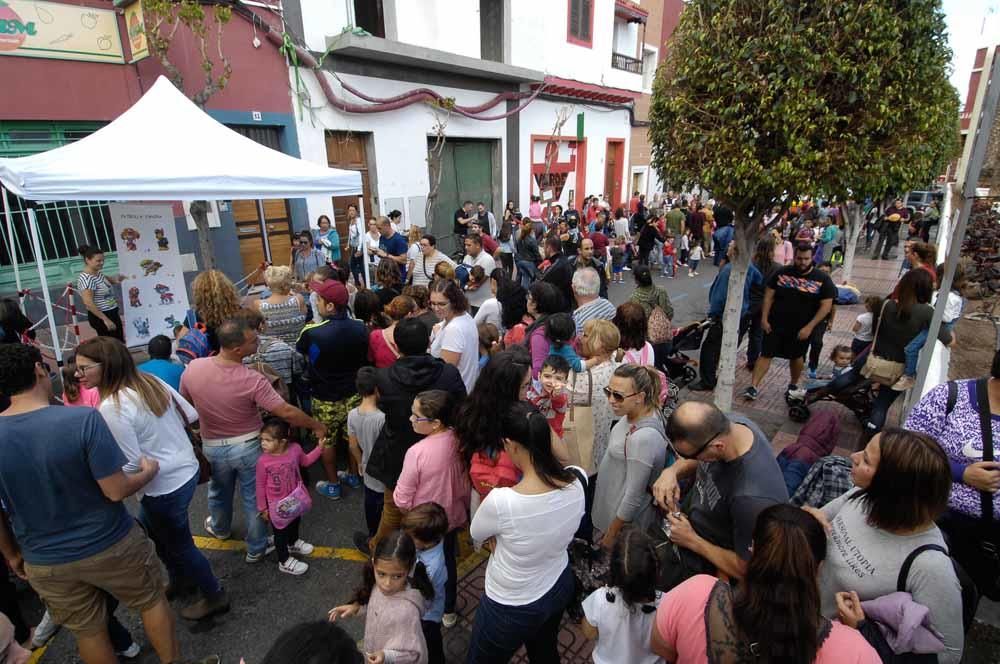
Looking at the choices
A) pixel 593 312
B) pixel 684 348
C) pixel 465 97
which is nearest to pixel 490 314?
pixel 593 312

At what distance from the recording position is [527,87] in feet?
47.6

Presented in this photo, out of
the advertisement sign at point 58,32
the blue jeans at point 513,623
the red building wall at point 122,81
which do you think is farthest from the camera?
the red building wall at point 122,81

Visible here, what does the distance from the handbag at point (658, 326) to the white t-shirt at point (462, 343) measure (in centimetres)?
193

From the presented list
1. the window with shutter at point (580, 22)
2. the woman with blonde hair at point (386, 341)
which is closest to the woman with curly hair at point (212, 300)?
the woman with blonde hair at point (386, 341)

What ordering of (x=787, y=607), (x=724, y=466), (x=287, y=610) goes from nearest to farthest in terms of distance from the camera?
(x=787, y=607)
(x=724, y=466)
(x=287, y=610)

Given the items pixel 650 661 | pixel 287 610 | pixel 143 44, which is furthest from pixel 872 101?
Answer: pixel 143 44

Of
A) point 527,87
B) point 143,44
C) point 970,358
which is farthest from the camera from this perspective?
point 527,87

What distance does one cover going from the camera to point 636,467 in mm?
2498

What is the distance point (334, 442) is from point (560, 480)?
2618 mm

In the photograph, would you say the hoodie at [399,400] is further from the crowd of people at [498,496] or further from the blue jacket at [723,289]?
the blue jacket at [723,289]

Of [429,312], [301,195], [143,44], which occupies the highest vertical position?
[143,44]

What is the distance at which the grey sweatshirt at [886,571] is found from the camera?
5.47 feet

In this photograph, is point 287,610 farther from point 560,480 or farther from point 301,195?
point 301,195

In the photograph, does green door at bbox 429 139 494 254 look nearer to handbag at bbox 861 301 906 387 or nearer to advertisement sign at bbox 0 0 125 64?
advertisement sign at bbox 0 0 125 64
